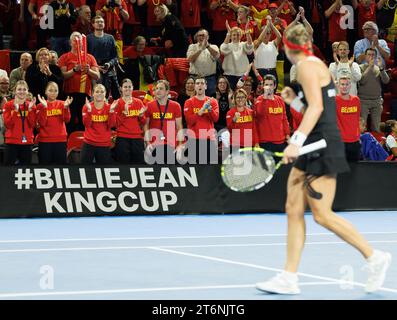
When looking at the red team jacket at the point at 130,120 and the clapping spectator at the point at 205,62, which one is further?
the clapping spectator at the point at 205,62

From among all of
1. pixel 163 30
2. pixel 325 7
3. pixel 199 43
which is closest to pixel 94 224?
pixel 199 43

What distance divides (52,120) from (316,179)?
8.26 m

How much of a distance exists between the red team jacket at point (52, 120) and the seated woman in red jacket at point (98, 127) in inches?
14.9

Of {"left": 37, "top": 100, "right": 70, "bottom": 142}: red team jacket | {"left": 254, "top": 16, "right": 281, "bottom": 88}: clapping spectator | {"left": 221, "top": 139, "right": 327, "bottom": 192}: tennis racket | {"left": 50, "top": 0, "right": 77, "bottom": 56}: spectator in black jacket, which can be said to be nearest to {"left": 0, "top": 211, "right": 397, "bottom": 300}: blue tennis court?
{"left": 221, "top": 139, "right": 327, "bottom": 192}: tennis racket

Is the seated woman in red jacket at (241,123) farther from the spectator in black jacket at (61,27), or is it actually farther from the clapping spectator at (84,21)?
the clapping spectator at (84,21)

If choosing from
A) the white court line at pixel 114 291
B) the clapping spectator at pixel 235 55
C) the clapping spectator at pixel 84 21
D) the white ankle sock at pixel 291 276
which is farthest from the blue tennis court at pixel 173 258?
the clapping spectator at pixel 84 21

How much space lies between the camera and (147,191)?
14656 millimetres

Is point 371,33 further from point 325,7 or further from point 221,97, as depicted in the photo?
point 221,97

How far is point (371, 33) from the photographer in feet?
60.8

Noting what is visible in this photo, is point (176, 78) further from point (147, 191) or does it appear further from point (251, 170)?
point (251, 170)

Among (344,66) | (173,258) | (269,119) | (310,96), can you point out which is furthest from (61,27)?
(310,96)

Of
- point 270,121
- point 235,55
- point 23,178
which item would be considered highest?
point 235,55

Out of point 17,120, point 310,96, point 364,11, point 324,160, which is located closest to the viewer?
point 310,96

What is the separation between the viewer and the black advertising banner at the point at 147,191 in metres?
14.3
